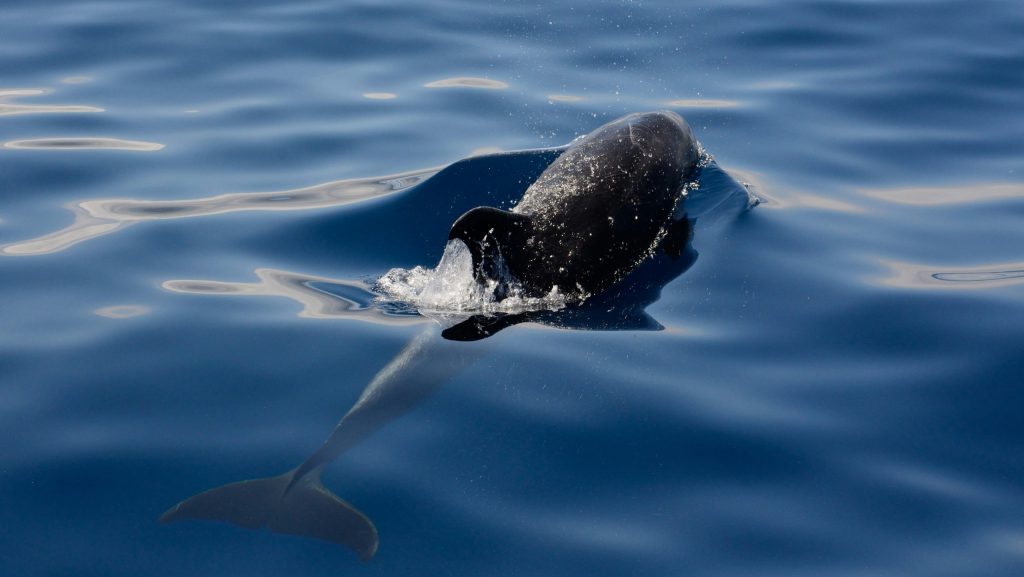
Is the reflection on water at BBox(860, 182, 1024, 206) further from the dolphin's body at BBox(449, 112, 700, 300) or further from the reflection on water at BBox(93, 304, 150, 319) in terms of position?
the reflection on water at BBox(93, 304, 150, 319)

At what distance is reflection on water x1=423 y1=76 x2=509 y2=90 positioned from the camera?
13375mm

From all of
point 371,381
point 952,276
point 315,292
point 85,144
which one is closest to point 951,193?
point 952,276

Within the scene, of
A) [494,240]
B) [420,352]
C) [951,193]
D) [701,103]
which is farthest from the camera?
[701,103]

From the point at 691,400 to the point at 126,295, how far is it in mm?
4363

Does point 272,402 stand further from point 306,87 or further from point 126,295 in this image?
point 306,87

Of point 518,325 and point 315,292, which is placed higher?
point 315,292

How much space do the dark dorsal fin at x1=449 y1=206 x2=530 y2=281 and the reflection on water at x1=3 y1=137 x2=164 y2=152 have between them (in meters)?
4.74

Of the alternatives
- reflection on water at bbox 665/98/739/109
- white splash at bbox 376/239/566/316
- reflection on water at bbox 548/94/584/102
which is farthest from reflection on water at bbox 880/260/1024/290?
reflection on water at bbox 548/94/584/102

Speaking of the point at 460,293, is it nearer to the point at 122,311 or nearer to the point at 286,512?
the point at 122,311

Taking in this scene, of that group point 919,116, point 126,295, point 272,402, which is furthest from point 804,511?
point 919,116

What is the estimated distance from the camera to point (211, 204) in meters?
10.2

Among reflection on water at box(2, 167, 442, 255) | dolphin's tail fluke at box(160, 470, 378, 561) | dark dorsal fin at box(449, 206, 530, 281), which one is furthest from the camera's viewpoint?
reflection on water at box(2, 167, 442, 255)

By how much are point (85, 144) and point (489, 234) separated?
543 cm

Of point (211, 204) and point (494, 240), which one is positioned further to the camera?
point (211, 204)
